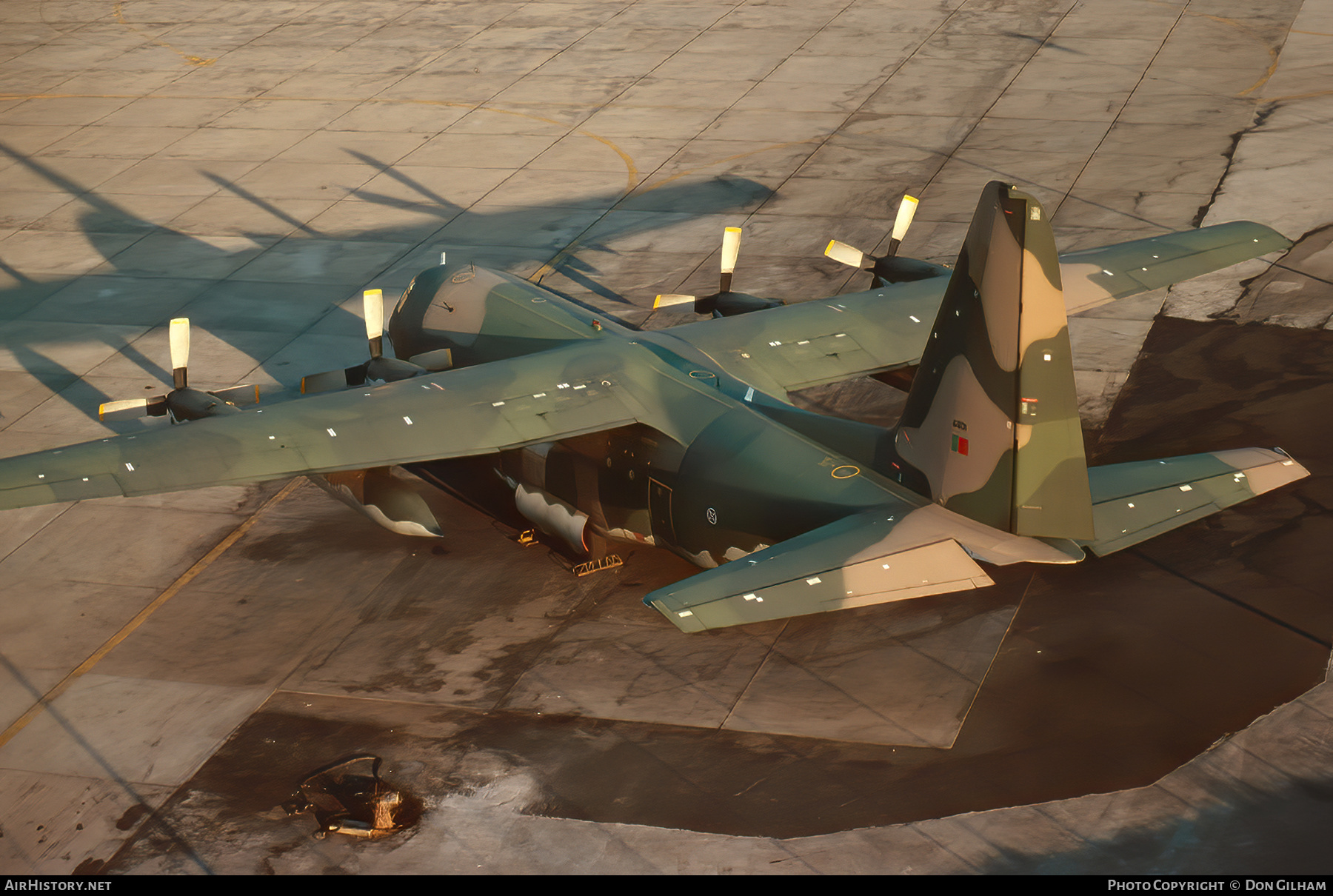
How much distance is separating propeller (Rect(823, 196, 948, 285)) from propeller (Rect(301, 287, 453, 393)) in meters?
9.68

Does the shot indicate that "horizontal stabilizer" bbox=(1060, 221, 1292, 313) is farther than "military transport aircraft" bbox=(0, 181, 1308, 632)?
Yes

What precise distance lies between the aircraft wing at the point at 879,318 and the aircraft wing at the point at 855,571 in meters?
7.57

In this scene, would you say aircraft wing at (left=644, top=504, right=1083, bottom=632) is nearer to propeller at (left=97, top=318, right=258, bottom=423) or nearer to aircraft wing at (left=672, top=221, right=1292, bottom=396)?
aircraft wing at (left=672, top=221, right=1292, bottom=396)

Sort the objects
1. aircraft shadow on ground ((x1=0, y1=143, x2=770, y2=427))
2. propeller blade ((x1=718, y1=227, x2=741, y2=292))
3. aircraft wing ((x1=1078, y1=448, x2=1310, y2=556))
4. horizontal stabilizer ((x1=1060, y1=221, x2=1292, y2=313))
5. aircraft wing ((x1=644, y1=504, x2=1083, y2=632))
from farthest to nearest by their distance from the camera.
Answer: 1. aircraft shadow on ground ((x1=0, y1=143, x2=770, y2=427))
2. propeller blade ((x1=718, y1=227, x2=741, y2=292))
3. horizontal stabilizer ((x1=1060, y1=221, x2=1292, y2=313))
4. aircraft wing ((x1=1078, y1=448, x2=1310, y2=556))
5. aircraft wing ((x1=644, y1=504, x2=1083, y2=632))

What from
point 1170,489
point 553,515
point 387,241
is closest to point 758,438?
point 553,515

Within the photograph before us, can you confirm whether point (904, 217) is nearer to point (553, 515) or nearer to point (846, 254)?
point (846, 254)

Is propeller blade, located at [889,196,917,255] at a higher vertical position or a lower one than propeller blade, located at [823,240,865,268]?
higher

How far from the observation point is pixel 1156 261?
29750mm

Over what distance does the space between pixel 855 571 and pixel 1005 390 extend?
3584mm

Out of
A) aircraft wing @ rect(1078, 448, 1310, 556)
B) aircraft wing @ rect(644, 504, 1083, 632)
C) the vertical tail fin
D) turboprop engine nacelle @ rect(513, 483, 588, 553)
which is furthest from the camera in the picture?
turboprop engine nacelle @ rect(513, 483, 588, 553)

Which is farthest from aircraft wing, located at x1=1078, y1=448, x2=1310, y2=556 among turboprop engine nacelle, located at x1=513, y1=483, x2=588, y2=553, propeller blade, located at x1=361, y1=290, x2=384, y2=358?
propeller blade, located at x1=361, y1=290, x2=384, y2=358

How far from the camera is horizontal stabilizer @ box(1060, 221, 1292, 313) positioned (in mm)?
29438

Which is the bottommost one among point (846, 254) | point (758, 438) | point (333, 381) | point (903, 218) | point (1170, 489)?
point (333, 381)
